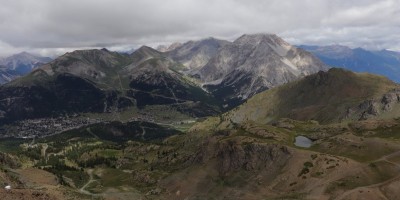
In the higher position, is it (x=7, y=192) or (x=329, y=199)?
(x=7, y=192)

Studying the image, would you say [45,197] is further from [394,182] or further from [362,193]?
[394,182]

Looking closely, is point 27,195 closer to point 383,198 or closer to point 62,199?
point 62,199

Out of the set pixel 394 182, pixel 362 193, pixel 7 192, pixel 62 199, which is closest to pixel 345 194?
pixel 362 193

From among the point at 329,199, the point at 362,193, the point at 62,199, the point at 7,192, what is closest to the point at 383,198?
the point at 362,193

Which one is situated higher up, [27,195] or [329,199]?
[27,195]

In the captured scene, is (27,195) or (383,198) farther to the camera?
(383,198)

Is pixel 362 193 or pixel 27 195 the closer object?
pixel 27 195

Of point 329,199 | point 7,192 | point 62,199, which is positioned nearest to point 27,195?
point 7,192
